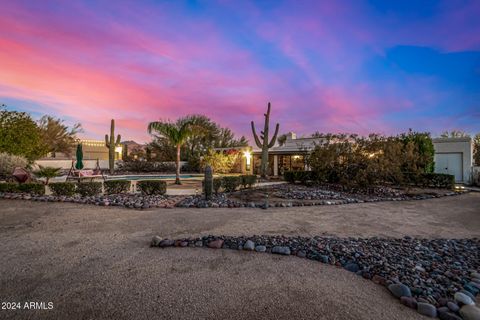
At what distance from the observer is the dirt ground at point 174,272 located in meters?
2.19

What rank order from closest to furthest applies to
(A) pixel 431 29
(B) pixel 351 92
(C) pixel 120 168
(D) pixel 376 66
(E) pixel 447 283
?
(E) pixel 447 283, (A) pixel 431 29, (D) pixel 376 66, (B) pixel 351 92, (C) pixel 120 168

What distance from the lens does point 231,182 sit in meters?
10.3

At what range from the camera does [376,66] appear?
12.6 metres

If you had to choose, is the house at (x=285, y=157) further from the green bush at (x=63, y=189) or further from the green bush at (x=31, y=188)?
the green bush at (x=31, y=188)

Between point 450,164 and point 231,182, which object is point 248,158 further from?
point 450,164

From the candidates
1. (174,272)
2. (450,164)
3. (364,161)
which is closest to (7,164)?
(174,272)

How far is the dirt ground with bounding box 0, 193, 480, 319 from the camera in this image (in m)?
→ 2.19

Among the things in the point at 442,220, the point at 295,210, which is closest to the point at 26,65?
the point at 295,210

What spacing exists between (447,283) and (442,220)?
4.44m

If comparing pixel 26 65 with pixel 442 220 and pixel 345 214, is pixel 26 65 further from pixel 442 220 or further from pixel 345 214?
pixel 442 220

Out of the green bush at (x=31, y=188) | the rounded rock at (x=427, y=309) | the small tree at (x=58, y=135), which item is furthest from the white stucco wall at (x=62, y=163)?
the rounded rock at (x=427, y=309)

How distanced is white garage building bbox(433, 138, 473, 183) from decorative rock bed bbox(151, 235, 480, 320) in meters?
15.6

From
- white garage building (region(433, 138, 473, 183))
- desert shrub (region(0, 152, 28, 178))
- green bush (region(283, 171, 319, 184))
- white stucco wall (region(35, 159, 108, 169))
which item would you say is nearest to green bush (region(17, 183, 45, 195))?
desert shrub (region(0, 152, 28, 178))

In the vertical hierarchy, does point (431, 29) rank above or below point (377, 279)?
above
